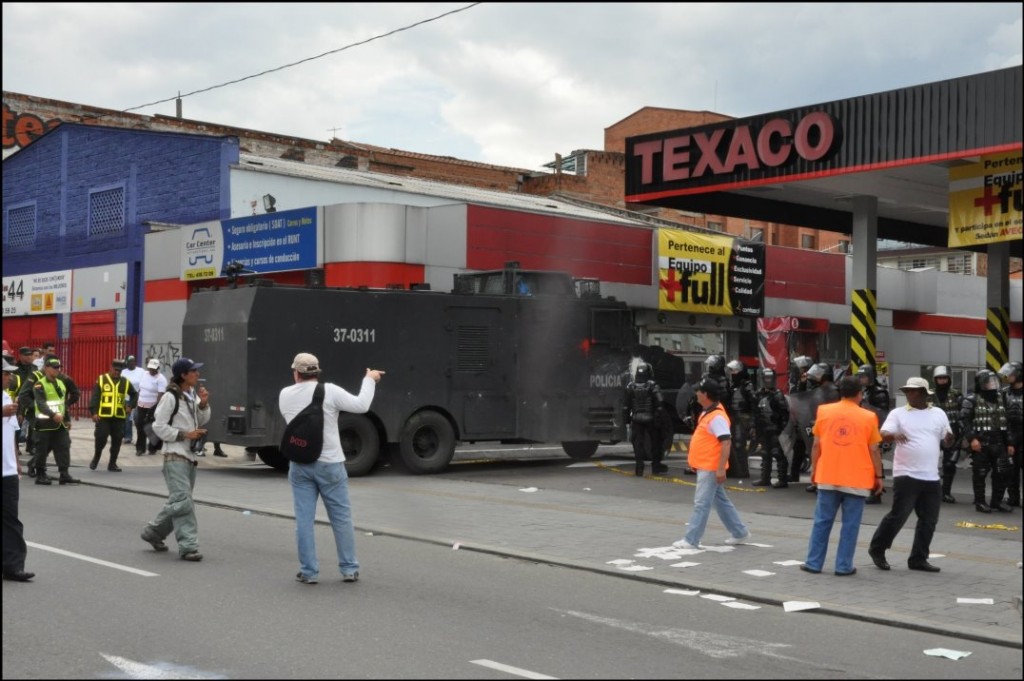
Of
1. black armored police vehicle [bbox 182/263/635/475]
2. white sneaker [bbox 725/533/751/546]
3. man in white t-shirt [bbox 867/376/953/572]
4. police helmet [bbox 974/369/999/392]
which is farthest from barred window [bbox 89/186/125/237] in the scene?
man in white t-shirt [bbox 867/376/953/572]

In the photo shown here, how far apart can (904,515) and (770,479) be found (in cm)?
705

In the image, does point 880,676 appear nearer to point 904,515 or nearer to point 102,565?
point 904,515

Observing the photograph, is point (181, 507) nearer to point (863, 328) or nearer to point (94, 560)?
point (94, 560)

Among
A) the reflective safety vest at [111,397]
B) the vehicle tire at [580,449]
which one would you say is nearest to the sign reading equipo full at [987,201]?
the vehicle tire at [580,449]

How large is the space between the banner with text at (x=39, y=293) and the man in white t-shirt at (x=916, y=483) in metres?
30.0

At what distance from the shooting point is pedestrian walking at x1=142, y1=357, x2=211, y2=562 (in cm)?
997

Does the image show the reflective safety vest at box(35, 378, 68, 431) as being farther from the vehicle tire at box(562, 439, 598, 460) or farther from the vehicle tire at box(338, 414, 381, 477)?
the vehicle tire at box(562, 439, 598, 460)

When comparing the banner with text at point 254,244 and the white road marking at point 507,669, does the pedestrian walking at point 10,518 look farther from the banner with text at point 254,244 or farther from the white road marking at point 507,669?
the banner with text at point 254,244

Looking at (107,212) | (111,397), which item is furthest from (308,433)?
(107,212)

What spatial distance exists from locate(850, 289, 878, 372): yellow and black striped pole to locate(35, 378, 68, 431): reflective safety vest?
43.9 feet

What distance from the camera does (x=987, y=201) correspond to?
17.5 metres

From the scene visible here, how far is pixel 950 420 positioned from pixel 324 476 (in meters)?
9.19

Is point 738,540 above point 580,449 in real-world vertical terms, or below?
below

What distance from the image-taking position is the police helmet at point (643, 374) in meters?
18.0
